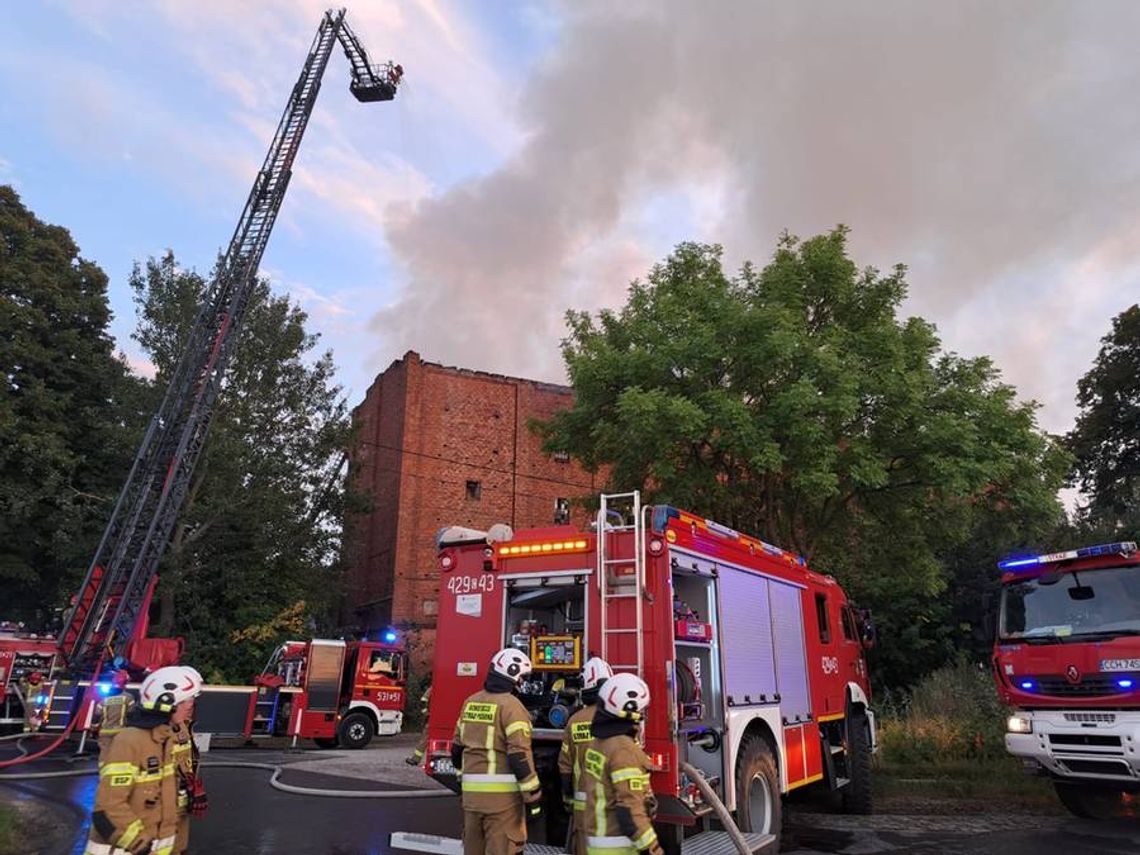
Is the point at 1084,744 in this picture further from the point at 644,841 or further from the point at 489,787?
the point at 489,787

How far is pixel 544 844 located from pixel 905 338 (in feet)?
32.9

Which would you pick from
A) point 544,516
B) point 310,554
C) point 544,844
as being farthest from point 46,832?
point 544,516

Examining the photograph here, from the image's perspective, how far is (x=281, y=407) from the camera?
24.5m

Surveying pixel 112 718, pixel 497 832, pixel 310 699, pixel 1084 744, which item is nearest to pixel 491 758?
pixel 497 832

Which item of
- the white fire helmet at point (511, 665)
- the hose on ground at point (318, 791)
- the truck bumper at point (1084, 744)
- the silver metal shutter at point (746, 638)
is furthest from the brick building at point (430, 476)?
the white fire helmet at point (511, 665)

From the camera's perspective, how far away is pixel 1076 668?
838cm

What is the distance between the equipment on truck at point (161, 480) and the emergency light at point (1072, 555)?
596 inches

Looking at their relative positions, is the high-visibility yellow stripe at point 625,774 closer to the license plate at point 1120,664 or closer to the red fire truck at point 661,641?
the red fire truck at point 661,641

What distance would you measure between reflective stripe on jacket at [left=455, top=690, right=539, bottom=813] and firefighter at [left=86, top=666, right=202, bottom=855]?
1723 mm

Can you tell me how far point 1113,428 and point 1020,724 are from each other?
2249 cm

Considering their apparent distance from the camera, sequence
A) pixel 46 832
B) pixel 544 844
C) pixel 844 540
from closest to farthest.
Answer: pixel 544 844
pixel 46 832
pixel 844 540

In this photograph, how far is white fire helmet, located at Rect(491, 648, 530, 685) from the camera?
5.16m

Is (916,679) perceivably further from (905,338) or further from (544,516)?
(544,516)

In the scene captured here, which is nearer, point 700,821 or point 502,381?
point 700,821
